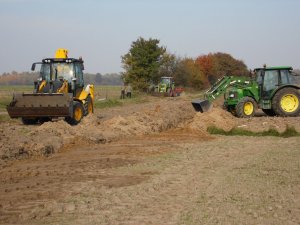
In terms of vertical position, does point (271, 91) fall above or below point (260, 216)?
above

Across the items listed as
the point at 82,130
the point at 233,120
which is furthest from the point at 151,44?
the point at 82,130

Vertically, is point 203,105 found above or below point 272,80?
below

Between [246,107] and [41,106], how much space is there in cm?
831

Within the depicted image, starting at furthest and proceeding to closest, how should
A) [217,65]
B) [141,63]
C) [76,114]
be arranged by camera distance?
[217,65], [141,63], [76,114]

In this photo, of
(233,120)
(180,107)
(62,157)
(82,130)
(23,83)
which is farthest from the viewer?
(23,83)

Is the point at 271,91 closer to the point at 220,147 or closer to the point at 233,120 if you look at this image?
the point at 233,120

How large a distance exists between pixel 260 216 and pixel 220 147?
20.2 ft

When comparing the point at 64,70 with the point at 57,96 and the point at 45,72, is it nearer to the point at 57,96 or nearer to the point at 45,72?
the point at 45,72

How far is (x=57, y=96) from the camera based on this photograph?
1645 centimetres

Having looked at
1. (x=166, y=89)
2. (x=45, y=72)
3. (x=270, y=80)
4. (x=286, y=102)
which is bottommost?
(x=286, y=102)

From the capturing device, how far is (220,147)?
11.9 meters

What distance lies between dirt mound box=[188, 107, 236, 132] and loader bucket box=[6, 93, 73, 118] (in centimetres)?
459

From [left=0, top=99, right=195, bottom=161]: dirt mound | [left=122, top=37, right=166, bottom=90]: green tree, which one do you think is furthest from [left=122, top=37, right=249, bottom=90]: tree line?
[left=0, top=99, right=195, bottom=161]: dirt mound

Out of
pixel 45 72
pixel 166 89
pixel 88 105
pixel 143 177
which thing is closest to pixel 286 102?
pixel 88 105
